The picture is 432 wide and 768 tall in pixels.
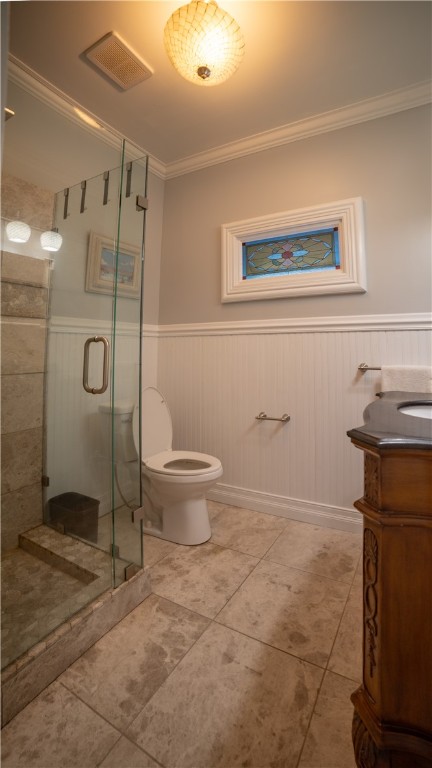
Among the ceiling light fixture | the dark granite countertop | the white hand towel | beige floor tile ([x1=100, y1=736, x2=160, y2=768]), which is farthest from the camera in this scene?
the white hand towel

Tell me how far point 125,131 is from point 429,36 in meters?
1.73

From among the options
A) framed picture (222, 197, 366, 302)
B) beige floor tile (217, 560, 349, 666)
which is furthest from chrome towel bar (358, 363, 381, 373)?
beige floor tile (217, 560, 349, 666)

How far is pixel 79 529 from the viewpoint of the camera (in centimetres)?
157

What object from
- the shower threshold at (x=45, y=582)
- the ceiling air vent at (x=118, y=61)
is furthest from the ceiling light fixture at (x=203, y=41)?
the shower threshold at (x=45, y=582)

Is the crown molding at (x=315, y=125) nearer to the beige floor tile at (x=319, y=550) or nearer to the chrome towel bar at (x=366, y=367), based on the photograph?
the chrome towel bar at (x=366, y=367)

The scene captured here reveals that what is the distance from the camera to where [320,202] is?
1.97m

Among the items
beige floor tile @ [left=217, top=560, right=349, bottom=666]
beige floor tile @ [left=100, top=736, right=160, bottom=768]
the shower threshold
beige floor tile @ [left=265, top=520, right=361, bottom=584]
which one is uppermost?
the shower threshold

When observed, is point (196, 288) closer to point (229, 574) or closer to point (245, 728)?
point (229, 574)

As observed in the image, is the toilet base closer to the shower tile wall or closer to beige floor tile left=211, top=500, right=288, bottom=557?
beige floor tile left=211, top=500, right=288, bottom=557

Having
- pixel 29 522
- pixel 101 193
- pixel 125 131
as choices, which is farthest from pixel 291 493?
pixel 125 131

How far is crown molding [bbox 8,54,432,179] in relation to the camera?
1.69 m

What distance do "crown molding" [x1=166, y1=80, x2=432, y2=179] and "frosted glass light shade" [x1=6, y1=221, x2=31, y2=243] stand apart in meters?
1.39

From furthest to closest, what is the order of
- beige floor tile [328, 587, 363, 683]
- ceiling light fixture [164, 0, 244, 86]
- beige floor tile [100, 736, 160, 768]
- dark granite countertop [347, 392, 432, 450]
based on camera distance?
ceiling light fixture [164, 0, 244, 86] → beige floor tile [328, 587, 363, 683] → beige floor tile [100, 736, 160, 768] → dark granite countertop [347, 392, 432, 450]

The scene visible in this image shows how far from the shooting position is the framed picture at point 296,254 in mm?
1850
